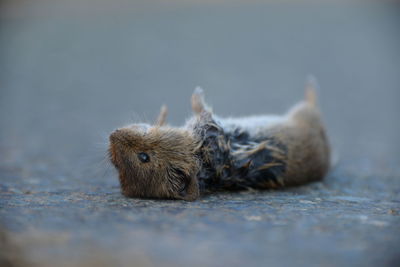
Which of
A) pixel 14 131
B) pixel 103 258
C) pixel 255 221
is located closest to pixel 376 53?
pixel 14 131

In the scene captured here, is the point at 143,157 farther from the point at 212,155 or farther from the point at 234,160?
the point at 234,160

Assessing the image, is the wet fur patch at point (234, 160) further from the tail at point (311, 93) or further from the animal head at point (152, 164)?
the tail at point (311, 93)

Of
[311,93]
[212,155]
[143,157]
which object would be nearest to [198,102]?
[212,155]

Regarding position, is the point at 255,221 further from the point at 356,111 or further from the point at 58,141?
the point at 356,111

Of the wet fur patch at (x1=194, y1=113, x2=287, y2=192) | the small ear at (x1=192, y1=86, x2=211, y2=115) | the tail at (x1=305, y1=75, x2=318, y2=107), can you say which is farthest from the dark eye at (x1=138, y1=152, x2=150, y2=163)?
the tail at (x1=305, y1=75, x2=318, y2=107)

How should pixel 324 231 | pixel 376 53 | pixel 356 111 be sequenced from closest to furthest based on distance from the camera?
pixel 324 231
pixel 356 111
pixel 376 53

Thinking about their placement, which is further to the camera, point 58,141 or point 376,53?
point 376,53
